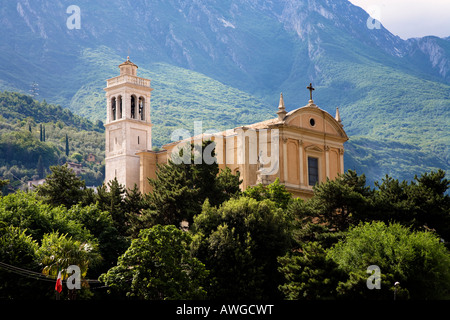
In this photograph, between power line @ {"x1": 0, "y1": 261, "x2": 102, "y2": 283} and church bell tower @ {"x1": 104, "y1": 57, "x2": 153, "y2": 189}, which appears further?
church bell tower @ {"x1": 104, "y1": 57, "x2": 153, "y2": 189}

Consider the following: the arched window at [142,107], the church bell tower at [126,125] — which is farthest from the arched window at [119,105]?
the arched window at [142,107]

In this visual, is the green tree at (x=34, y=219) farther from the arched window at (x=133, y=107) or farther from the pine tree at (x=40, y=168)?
the pine tree at (x=40, y=168)

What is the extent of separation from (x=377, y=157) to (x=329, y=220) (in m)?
133

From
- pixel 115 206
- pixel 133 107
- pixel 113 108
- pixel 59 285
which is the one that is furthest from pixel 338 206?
pixel 113 108

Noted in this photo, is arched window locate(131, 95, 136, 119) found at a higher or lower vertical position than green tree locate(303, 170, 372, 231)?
higher

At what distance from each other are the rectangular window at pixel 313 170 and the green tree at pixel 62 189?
56.6 feet

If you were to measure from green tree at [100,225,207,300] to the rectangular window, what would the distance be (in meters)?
21.9

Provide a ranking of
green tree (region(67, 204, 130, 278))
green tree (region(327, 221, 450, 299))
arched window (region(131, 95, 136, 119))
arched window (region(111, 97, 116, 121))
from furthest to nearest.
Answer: arched window (region(111, 97, 116, 121))
arched window (region(131, 95, 136, 119))
green tree (region(67, 204, 130, 278))
green tree (region(327, 221, 450, 299))

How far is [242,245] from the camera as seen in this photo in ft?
141

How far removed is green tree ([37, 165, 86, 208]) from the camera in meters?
53.2

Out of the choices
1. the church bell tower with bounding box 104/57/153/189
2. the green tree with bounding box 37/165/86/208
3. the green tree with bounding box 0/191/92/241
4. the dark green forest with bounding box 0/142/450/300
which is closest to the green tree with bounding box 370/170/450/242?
the dark green forest with bounding box 0/142/450/300

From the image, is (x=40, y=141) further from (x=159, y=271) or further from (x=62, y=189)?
(x=159, y=271)

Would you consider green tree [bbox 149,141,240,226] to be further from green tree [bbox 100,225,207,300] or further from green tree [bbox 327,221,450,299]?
green tree [bbox 327,221,450,299]

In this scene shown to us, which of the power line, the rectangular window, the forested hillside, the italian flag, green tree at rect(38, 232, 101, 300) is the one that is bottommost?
the italian flag
